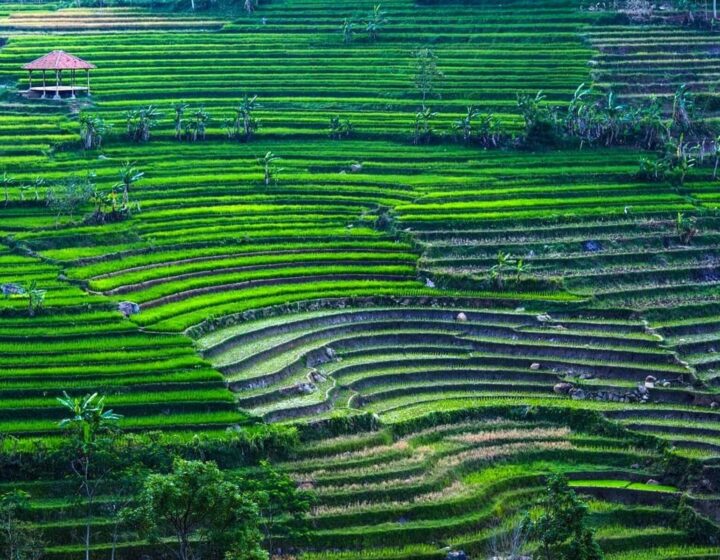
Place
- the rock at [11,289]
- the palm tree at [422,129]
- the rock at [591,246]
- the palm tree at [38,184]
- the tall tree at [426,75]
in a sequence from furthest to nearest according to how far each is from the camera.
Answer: the tall tree at [426,75], the palm tree at [422,129], the palm tree at [38,184], the rock at [591,246], the rock at [11,289]

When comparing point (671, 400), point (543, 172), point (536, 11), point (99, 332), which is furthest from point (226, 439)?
point (536, 11)

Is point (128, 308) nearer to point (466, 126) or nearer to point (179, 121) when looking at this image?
point (179, 121)

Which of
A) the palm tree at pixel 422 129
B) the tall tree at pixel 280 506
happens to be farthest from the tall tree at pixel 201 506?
the palm tree at pixel 422 129

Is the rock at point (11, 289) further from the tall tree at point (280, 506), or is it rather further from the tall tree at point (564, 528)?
the tall tree at point (564, 528)

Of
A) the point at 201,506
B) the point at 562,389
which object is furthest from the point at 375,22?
the point at 201,506

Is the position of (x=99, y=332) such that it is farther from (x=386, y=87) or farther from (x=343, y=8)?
(x=343, y=8)

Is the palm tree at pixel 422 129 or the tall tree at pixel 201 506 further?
the palm tree at pixel 422 129

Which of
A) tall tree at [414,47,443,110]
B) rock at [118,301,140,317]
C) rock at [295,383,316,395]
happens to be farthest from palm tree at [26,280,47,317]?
tall tree at [414,47,443,110]
